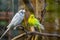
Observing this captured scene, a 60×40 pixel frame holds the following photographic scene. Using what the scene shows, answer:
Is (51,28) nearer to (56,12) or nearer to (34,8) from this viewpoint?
(56,12)

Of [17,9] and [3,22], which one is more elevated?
[17,9]

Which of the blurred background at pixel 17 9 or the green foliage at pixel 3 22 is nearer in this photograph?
the blurred background at pixel 17 9

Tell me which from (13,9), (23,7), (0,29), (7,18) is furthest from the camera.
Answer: (23,7)

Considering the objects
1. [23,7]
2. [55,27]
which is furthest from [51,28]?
[23,7]

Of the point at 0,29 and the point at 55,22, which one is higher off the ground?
the point at 0,29

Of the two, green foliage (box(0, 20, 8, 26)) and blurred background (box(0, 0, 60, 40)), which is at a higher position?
blurred background (box(0, 0, 60, 40))

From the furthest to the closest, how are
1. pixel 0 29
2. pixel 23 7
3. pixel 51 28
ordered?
pixel 51 28 < pixel 23 7 < pixel 0 29

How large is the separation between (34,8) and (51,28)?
40.8 inches

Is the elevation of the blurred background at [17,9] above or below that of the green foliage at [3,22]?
above

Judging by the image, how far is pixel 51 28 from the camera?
146 inches

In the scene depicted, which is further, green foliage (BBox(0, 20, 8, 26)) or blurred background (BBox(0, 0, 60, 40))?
green foliage (BBox(0, 20, 8, 26))

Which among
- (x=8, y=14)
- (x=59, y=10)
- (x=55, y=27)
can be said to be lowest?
(x=55, y=27)

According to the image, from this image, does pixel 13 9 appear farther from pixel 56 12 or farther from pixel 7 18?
pixel 56 12

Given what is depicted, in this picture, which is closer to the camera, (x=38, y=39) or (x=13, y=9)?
(x=13, y=9)
